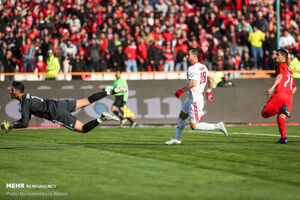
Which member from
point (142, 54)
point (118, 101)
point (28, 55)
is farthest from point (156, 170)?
point (28, 55)

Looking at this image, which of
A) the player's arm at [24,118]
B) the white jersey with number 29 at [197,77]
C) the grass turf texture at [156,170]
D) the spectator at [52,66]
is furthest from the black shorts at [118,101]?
the player's arm at [24,118]

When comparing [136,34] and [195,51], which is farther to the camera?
[136,34]

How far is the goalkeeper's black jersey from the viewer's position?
12664mm

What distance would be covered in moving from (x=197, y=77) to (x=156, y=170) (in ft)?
14.0

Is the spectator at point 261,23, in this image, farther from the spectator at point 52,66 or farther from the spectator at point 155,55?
the spectator at point 52,66

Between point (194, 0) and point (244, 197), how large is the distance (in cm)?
2477

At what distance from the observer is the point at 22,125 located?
41.4ft

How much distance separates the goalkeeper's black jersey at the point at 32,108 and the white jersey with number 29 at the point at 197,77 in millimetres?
3146

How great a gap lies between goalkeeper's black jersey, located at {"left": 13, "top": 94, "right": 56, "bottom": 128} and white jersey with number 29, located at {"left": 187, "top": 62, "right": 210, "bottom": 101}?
10.3ft

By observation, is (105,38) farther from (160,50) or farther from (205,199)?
(205,199)

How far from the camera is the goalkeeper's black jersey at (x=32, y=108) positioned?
12664 millimetres

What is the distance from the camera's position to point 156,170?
371 inches

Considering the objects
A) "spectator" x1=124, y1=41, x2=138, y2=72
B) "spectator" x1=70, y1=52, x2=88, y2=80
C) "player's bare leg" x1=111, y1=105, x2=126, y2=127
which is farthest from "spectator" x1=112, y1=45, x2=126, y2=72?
→ "player's bare leg" x1=111, y1=105, x2=126, y2=127

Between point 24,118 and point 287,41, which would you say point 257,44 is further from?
point 24,118
